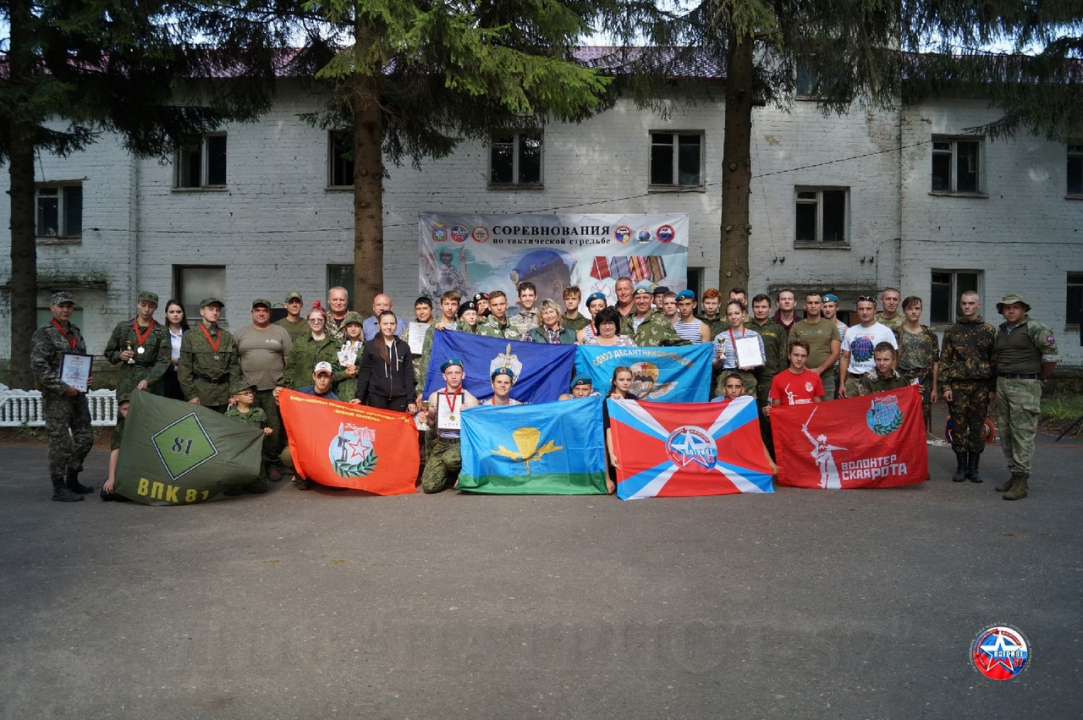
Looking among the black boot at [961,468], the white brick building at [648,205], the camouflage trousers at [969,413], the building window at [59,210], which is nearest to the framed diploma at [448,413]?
the camouflage trousers at [969,413]

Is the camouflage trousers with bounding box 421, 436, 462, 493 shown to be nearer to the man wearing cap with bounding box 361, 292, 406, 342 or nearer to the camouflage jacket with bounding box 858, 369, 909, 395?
the man wearing cap with bounding box 361, 292, 406, 342

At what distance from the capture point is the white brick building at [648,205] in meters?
22.6

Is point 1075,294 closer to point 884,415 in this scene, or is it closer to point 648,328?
point 884,415

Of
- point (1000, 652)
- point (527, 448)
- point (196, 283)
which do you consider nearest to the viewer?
point (1000, 652)

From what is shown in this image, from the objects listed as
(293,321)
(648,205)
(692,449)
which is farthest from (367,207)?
(648,205)

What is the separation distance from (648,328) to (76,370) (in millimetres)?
6110

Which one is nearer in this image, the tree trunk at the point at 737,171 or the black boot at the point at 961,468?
the black boot at the point at 961,468

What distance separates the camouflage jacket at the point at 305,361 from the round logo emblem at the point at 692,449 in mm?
3899

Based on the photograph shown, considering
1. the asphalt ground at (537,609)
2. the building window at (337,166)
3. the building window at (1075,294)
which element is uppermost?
the building window at (337,166)

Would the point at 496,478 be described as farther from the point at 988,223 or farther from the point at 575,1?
the point at 988,223

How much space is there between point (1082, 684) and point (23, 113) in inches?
539

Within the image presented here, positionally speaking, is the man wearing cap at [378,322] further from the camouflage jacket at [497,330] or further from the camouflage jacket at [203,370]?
the camouflage jacket at [203,370]

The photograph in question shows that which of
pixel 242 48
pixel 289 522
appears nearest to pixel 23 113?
pixel 242 48

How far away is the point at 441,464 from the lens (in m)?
9.39
